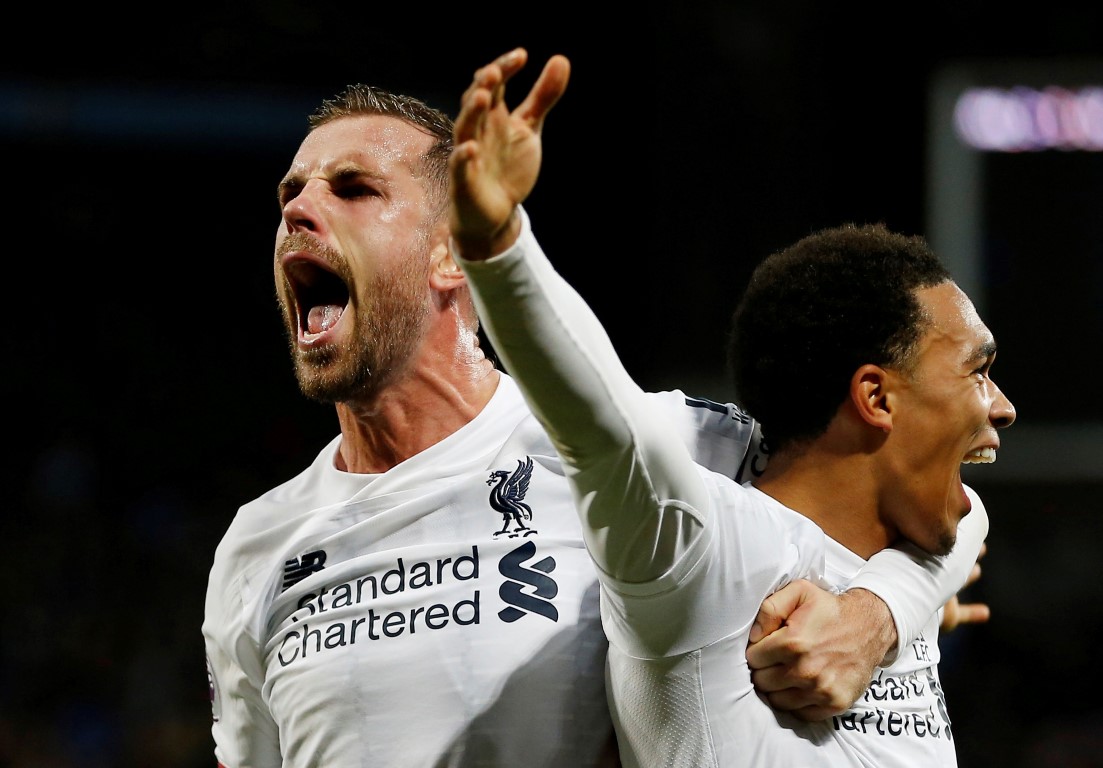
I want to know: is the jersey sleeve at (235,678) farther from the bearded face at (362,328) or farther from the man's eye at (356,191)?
the man's eye at (356,191)

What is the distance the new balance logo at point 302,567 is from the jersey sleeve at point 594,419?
0.73 m

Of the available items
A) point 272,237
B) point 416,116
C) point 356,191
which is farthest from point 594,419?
point 272,237

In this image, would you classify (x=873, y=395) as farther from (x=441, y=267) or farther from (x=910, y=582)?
(x=441, y=267)

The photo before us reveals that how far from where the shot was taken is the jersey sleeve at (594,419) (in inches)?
47.9

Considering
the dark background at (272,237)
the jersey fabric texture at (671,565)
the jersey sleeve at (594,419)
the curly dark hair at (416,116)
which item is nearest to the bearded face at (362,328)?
the curly dark hair at (416,116)

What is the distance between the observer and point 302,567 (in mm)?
1931

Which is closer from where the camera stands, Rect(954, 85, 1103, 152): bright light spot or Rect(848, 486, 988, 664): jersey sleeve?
Rect(848, 486, 988, 664): jersey sleeve

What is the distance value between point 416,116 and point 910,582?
1.12 m

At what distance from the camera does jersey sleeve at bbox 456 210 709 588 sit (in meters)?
1.22

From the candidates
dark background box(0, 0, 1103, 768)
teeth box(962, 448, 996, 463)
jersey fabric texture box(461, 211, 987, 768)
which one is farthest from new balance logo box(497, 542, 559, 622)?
dark background box(0, 0, 1103, 768)

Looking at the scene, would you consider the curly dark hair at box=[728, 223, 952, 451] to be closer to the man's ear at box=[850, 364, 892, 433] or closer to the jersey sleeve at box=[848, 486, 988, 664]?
the man's ear at box=[850, 364, 892, 433]

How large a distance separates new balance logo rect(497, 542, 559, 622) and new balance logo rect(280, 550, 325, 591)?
0.29 metres

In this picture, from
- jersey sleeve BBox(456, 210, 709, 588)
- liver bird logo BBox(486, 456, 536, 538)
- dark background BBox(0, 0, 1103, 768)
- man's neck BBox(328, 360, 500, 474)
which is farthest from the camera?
dark background BBox(0, 0, 1103, 768)

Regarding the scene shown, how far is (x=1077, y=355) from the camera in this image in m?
5.77
